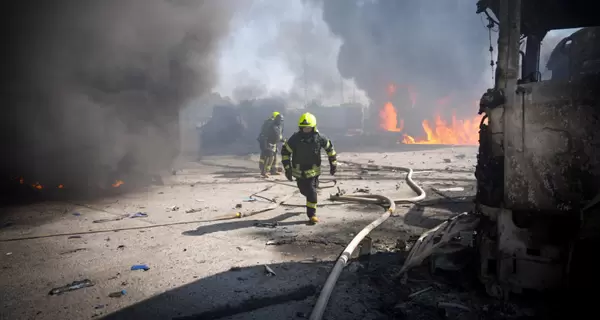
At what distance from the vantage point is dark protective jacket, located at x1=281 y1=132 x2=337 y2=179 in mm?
5805

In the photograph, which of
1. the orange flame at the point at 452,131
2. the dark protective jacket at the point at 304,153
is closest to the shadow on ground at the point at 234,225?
the dark protective jacket at the point at 304,153

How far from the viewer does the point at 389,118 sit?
120ft

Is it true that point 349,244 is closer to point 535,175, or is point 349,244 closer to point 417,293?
point 417,293

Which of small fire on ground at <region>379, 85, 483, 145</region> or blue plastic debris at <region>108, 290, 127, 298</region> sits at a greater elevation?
small fire on ground at <region>379, 85, 483, 145</region>

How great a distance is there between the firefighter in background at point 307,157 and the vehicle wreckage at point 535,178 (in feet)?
9.77

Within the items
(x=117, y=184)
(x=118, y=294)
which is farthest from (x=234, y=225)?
(x=117, y=184)

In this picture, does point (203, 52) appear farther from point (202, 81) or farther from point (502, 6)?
point (502, 6)

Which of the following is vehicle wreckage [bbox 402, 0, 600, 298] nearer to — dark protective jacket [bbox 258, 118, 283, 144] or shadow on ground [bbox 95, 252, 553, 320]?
shadow on ground [bbox 95, 252, 553, 320]

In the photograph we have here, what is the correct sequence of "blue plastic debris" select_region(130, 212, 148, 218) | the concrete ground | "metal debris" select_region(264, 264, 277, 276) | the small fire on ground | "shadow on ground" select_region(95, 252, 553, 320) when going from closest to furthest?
1. "shadow on ground" select_region(95, 252, 553, 320)
2. the concrete ground
3. "metal debris" select_region(264, 264, 277, 276)
4. "blue plastic debris" select_region(130, 212, 148, 218)
5. the small fire on ground

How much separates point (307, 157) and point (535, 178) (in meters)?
3.53

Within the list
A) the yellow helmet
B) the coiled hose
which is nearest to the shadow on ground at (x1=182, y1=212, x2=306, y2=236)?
the coiled hose

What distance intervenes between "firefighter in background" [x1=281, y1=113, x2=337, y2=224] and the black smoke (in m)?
30.7

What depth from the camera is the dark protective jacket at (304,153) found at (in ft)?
19.0

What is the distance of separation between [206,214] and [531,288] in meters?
5.06
